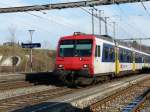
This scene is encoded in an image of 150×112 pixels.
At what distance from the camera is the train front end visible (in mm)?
24750

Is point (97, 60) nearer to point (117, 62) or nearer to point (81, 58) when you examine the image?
point (81, 58)

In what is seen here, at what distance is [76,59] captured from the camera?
82.1ft

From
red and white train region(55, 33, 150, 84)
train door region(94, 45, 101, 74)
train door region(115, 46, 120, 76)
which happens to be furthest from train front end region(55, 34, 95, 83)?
train door region(115, 46, 120, 76)

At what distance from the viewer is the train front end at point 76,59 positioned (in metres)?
24.8

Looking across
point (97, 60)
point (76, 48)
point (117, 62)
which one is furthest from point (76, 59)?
point (117, 62)

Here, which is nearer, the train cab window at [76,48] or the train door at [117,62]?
the train cab window at [76,48]

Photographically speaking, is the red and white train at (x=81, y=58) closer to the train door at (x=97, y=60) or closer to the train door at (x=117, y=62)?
the train door at (x=97, y=60)

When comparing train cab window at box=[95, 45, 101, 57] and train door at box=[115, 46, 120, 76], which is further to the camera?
train door at box=[115, 46, 120, 76]

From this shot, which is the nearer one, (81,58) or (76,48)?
(81,58)

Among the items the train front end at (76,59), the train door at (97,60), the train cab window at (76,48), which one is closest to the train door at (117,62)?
the train door at (97,60)

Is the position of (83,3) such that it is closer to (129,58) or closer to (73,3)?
(73,3)

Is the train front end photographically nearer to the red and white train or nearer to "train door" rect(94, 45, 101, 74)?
the red and white train

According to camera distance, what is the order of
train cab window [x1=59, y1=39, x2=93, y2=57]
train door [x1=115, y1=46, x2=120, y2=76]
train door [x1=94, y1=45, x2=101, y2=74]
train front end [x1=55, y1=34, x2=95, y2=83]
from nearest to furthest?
train front end [x1=55, y1=34, x2=95, y2=83]
train cab window [x1=59, y1=39, x2=93, y2=57]
train door [x1=94, y1=45, x2=101, y2=74]
train door [x1=115, y1=46, x2=120, y2=76]

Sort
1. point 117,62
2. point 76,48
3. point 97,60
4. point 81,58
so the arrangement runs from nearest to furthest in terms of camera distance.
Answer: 1. point 81,58
2. point 76,48
3. point 97,60
4. point 117,62
